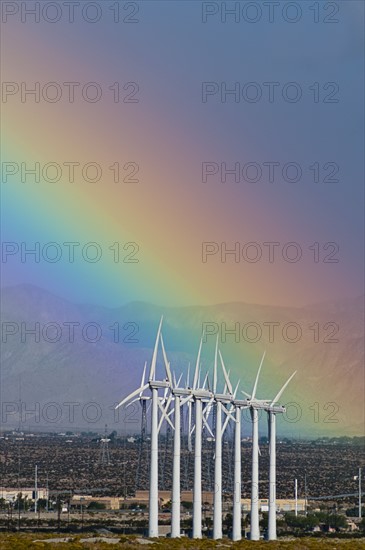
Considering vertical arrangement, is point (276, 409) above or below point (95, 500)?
above

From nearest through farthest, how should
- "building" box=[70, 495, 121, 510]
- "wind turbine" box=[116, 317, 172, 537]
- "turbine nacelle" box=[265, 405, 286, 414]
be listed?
1. "wind turbine" box=[116, 317, 172, 537]
2. "turbine nacelle" box=[265, 405, 286, 414]
3. "building" box=[70, 495, 121, 510]

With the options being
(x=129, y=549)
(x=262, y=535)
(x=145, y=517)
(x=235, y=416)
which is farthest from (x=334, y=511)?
(x=129, y=549)

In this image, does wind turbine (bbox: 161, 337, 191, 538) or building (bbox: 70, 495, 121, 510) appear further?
building (bbox: 70, 495, 121, 510)

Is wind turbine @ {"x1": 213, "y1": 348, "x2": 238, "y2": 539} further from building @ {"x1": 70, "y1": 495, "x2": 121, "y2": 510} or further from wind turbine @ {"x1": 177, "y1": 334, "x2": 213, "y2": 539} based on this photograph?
building @ {"x1": 70, "y1": 495, "x2": 121, "y2": 510}

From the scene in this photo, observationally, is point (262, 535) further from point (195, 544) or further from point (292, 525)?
point (195, 544)

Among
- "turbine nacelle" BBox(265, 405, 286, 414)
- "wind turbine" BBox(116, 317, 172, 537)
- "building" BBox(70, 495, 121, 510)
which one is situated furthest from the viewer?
"building" BBox(70, 495, 121, 510)

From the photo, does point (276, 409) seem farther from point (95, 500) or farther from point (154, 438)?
point (95, 500)

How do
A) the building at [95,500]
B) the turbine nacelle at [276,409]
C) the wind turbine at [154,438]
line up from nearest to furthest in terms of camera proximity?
the wind turbine at [154,438]
the turbine nacelle at [276,409]
the building at [95,500]

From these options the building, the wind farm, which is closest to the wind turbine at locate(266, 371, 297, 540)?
the wind farm

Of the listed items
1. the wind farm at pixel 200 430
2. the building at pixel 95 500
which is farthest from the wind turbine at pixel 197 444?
the building at pixel 95 500

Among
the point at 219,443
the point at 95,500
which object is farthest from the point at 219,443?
the point at 95,500

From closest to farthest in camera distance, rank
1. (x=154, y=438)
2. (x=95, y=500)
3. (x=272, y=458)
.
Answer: (x=154, y=438) → (x=272, y=458) → (x=95, y=500)

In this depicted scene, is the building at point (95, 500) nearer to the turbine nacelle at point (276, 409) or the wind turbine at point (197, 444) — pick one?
the turbine nacelle at point (276, 409)
